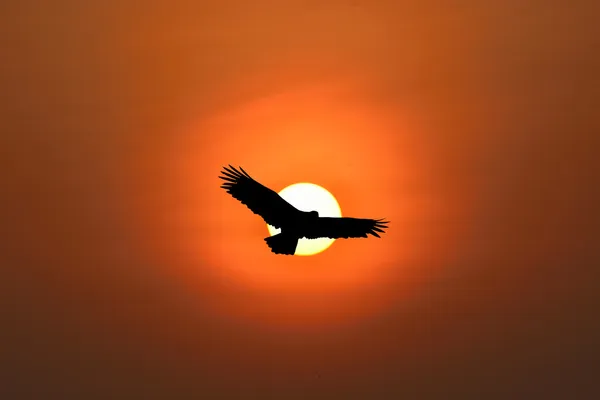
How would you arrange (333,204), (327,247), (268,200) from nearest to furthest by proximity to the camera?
(268,200), (333,204), (327,247)

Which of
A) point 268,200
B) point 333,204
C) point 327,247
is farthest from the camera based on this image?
point 327,247

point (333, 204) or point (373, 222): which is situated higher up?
point (333, 204)

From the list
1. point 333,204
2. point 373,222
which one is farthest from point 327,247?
point 373,222

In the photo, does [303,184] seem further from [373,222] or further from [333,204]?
[373,222]
